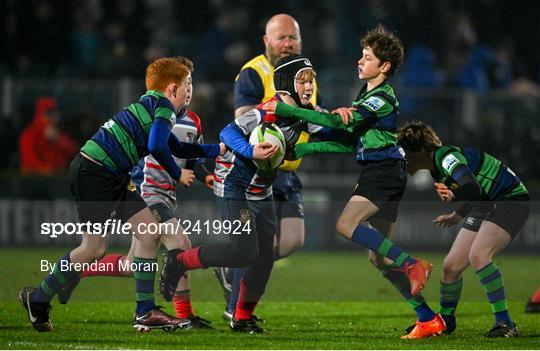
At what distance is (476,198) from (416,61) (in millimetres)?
9695

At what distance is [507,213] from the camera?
9.17 m

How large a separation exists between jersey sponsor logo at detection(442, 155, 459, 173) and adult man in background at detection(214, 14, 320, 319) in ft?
4.39

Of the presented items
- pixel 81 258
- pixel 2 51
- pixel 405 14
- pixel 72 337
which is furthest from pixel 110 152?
pixel 405 14

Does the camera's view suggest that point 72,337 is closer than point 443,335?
Yes

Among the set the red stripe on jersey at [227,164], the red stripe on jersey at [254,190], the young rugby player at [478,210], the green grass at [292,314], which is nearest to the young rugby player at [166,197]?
the red stripe on jersey at [227,164]

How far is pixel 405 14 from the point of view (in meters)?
19.0

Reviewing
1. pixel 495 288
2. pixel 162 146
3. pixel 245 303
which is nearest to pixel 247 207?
pixel 245 303

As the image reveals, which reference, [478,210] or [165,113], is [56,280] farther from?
[478,210]

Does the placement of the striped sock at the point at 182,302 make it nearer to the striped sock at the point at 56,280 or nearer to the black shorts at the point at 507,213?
the striped sock at the point at 56,280

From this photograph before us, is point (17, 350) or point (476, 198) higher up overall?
point (476, 198)

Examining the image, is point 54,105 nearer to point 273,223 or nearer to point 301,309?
point 301,309

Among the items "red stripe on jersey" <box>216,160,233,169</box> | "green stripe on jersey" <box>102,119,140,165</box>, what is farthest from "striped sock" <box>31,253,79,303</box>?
"red stripe on jersey" <box>216,160,233,169</box>

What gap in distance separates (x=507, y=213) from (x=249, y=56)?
956cm

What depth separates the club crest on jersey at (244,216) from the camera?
29.1 feet
